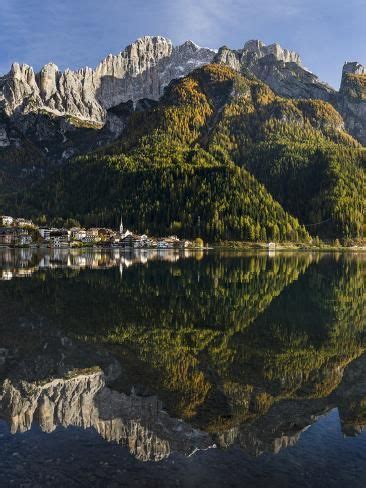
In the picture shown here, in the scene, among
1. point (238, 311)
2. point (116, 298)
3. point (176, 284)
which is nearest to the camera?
point (238, 311)

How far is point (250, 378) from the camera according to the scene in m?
22.8

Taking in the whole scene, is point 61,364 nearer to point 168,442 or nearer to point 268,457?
point 168,442

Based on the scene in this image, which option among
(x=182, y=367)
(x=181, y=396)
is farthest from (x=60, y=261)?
(x=181, y=396)

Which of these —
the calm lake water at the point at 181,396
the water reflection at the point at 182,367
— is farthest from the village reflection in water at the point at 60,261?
the calm lake water at the point at 181,396

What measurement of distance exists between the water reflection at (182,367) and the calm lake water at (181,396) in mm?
79

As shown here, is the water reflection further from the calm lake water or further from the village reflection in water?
the village reflection in water

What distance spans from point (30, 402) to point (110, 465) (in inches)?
262

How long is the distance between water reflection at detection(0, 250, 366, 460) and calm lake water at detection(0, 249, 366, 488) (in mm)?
79

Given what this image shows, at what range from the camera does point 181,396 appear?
20312mm

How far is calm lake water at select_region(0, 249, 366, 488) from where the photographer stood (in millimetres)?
14281

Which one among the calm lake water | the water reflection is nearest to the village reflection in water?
the water reflection

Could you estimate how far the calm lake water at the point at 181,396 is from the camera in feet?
46.9

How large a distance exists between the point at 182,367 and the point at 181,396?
425 centimetres

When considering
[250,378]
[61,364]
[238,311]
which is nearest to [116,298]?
[238,311]
